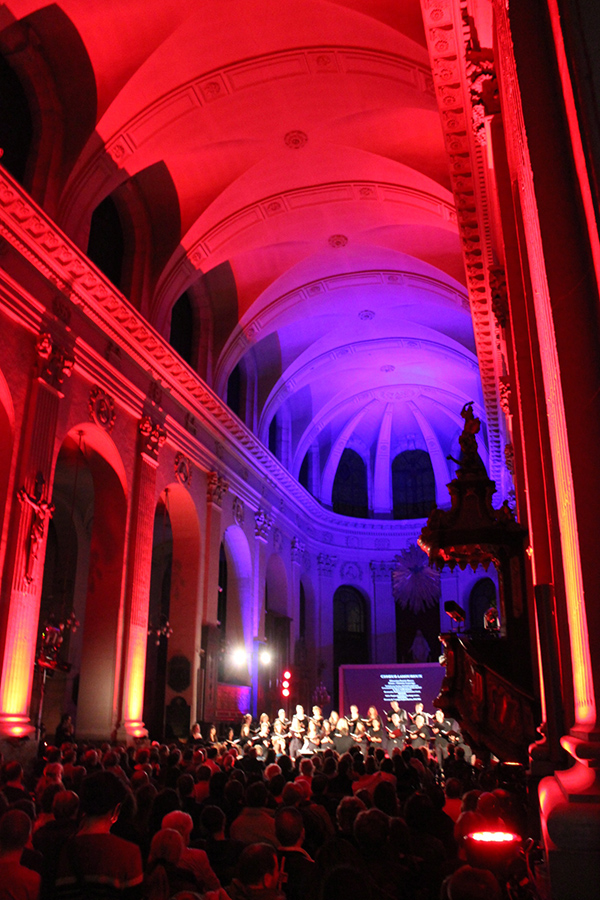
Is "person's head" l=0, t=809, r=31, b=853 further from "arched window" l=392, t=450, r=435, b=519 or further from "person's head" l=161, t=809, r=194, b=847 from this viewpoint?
"arched window" l=392, t=450, r=435, b=519

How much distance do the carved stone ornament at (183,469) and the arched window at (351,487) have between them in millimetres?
12020

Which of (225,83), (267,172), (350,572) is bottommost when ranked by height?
(350,572)

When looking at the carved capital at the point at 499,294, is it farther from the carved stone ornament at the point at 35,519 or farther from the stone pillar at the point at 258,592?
the stone pillar at the point at 258,592

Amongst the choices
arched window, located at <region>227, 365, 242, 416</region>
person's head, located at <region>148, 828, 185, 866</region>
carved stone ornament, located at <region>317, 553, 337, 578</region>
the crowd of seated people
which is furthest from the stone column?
person's head, located at <region>148, 828, 185, 866</region>

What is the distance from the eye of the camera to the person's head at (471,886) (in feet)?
7.92

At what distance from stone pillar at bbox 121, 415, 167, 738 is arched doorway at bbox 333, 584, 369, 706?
14.0 m

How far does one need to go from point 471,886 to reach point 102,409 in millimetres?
10945

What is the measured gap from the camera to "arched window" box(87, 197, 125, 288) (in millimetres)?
13352

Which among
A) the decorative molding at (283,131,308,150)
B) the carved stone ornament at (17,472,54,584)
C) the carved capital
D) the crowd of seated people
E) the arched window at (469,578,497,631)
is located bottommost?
the crowd of seated people

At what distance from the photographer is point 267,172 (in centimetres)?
1411

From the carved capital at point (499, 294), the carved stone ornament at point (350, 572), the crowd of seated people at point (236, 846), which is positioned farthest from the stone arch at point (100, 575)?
the carved stone ornament at point (350, 572)

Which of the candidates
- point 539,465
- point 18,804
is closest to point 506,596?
point 539,465

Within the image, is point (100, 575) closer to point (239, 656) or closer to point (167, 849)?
point (239, 656)

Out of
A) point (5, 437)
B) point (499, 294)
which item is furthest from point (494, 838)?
point (5, 437)
